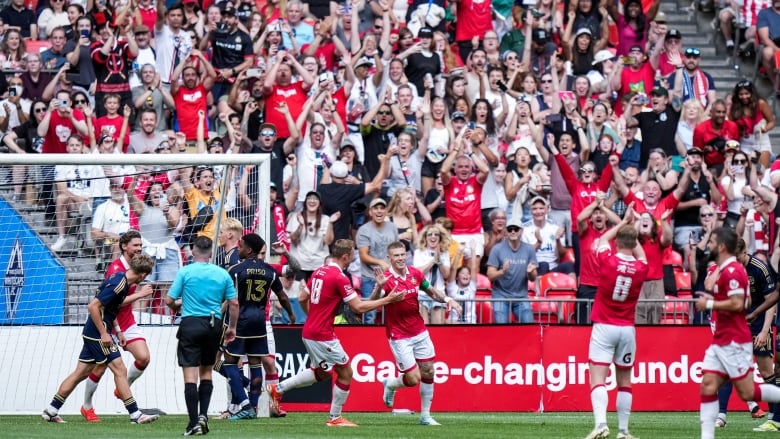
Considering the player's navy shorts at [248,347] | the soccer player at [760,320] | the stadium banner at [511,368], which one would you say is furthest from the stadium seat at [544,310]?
the player's navy shorts at [248,347]

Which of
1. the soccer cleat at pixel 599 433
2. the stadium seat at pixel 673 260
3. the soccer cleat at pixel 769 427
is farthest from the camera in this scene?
the stadium seat at pixel 673 260

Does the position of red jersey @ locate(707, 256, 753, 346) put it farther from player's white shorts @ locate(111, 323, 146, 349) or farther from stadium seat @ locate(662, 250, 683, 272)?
stadium seat @ locate(662, 250, 683, 272)

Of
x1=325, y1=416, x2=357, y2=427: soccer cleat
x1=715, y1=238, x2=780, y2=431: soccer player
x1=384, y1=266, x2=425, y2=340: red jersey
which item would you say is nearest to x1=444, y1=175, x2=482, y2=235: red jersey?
x1=384, y1=266, x2=425, y2=340: red jersey

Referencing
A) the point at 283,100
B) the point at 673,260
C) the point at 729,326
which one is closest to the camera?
the point at 729,326

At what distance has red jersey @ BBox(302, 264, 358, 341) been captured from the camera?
16203 millimetres

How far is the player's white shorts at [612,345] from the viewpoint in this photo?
46.2 feet

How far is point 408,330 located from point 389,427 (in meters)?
1.19

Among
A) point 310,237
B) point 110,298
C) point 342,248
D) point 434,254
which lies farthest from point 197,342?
point 434,254

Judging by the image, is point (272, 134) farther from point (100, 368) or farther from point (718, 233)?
point (718, 233)

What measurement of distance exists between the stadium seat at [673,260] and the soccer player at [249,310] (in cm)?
748

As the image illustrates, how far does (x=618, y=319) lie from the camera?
14.1m

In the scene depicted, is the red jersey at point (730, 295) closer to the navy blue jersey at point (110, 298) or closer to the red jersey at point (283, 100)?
the navy blue jersey at point (110, 298)

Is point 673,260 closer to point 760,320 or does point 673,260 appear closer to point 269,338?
point 760,320

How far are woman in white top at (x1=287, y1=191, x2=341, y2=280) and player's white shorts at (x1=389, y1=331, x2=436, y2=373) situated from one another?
515 cm
